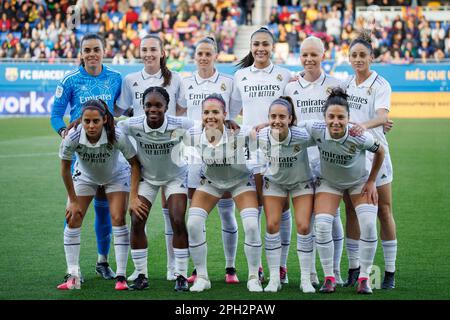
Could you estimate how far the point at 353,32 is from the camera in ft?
99.3

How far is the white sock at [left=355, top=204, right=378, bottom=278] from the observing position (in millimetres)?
7363

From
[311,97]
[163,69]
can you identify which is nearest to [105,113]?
[163,69]

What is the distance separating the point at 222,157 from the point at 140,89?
125 centimetres

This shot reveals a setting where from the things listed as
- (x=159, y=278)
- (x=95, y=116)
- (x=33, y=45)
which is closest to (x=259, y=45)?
(x=95, y=116)

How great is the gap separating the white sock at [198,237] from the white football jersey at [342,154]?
3.75ft

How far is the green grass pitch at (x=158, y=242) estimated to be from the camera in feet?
24.1

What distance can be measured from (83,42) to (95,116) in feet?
3.55

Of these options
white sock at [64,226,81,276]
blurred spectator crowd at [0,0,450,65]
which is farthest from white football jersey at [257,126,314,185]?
blurred spectator crowd at [0,0,450,65]

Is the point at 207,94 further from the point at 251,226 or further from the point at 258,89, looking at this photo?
the point at 251,226

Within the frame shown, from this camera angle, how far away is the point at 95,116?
7422 mm

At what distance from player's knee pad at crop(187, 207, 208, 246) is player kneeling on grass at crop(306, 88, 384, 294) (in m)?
0.99
